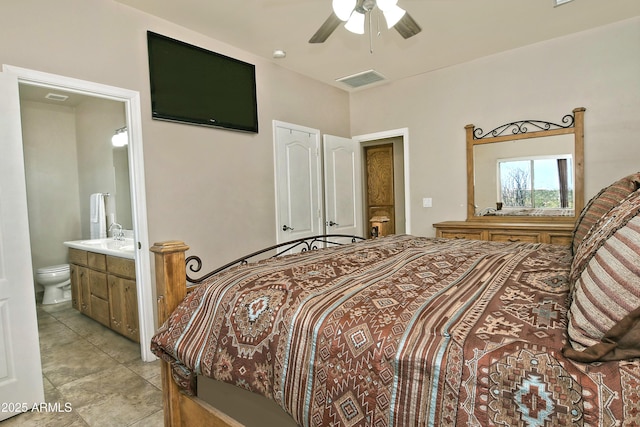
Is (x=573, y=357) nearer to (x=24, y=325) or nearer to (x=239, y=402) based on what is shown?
(x=239, y=402)

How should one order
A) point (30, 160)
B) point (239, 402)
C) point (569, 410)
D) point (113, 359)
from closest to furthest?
point (569, 410) < point (239, 402) < point (113, 359) < point (30, 160)

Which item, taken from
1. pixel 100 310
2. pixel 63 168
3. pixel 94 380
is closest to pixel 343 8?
pixel 94 380

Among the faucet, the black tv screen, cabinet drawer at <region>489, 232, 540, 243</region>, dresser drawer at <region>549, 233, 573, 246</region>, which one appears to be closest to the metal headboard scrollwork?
the black tv screen

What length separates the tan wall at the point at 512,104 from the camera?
10.5 ft

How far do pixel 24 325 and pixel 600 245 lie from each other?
2977 millimetres

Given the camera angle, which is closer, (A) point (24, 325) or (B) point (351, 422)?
(B) point (351, 422)

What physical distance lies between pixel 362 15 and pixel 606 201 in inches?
69.2

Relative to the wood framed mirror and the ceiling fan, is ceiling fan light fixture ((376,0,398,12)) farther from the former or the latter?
the wood framed mirror

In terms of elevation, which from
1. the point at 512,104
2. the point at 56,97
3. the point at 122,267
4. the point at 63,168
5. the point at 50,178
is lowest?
the point at 122,267

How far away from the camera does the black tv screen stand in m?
2.87

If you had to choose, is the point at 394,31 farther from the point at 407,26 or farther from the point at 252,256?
the point at 252,256

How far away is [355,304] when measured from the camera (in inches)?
43.7

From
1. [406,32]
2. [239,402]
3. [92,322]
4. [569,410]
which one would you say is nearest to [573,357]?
[569,410]

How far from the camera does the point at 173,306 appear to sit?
4.98 feet
